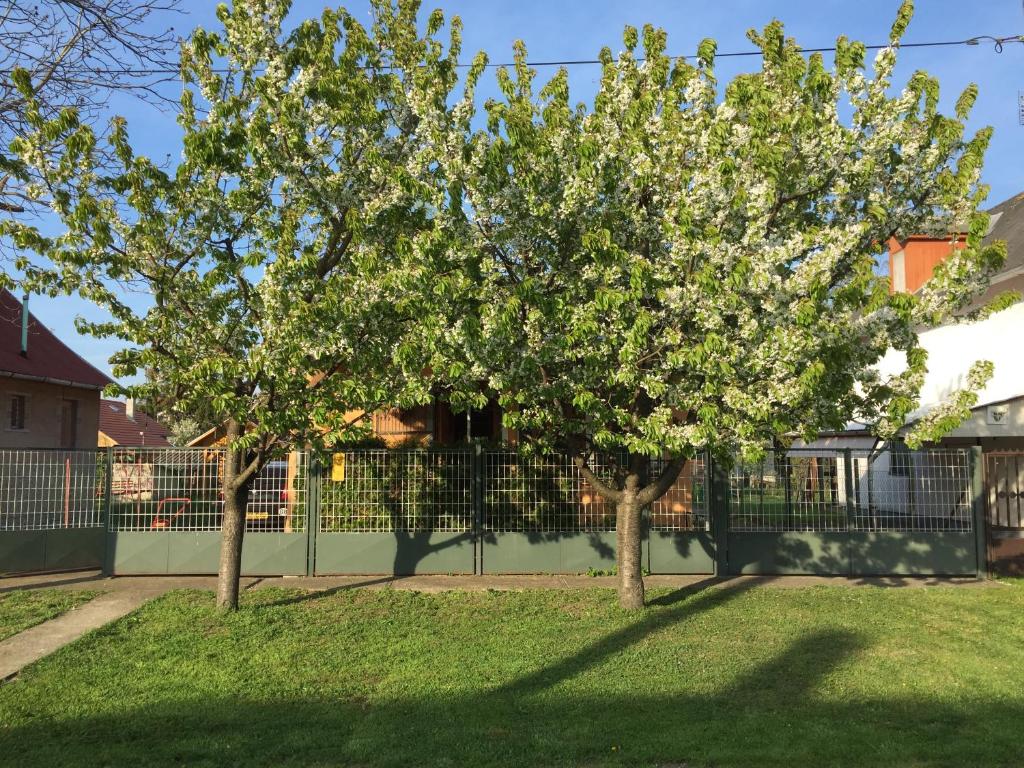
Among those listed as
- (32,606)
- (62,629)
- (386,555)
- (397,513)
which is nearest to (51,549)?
(32,606)

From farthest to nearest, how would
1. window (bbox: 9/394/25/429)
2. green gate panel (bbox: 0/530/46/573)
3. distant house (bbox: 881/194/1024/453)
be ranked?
window (bbox: 9/394/25/429)
distant house (bbox: 881/194/1024/453)
green gate panel (bbox: 0/530/46/573)

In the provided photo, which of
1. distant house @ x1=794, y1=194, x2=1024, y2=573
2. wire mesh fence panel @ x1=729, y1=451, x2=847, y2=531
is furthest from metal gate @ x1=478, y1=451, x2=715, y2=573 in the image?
distant house @ x1=794, y1=194, x2=1024, y2=573

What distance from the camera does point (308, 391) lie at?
326 inches

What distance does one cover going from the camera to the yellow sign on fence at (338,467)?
11.8m

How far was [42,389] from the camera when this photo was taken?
20.3 m

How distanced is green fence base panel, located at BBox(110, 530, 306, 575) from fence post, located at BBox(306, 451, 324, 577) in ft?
0.30

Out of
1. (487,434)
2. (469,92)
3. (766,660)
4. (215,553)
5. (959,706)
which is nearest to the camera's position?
(959,706)

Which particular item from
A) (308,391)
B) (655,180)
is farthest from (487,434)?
(655,180)

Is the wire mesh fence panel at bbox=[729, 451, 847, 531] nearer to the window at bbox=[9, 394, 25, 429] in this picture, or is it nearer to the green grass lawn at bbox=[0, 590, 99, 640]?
the green grass lawn at bbox=[0, 590, 99, 640]

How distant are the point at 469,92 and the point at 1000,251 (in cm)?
550

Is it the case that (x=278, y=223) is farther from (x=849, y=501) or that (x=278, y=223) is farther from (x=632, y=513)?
(x=849, y=501)

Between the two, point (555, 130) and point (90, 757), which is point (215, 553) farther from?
point (555, 130)

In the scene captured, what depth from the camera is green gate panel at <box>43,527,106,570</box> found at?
1163cm

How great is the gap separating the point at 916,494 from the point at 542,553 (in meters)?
5.68
